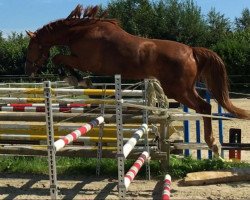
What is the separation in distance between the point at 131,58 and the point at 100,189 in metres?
1.67

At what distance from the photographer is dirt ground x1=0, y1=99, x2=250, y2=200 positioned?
5.10 meters

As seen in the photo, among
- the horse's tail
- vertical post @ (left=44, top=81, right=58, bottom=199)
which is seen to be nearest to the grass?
the horse's tail

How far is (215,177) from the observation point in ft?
18.1

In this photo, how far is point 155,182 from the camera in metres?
5.76

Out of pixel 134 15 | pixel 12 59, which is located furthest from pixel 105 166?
pixel 134 15

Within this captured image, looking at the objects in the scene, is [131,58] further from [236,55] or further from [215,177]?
[236,55]

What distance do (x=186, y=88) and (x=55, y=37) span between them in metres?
1.85

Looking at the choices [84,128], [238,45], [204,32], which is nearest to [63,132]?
[84,128]

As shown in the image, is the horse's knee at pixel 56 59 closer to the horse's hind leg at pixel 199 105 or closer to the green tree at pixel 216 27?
the horse's hind leg at pixel 199 105

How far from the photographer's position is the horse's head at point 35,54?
235 inches

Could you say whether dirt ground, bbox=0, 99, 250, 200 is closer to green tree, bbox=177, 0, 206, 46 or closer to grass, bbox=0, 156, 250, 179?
grass, bbox=0, 156, 250, 179

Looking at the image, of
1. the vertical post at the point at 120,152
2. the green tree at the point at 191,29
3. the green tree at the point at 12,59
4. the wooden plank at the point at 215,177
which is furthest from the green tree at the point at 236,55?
the vertical post at the point at 120,152

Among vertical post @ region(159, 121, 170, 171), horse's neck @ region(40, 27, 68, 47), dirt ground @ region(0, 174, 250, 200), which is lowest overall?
dirt ground @ region(0, 174, 250, 200)

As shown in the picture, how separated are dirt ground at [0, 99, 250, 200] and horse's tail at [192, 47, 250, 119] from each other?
111 cm
